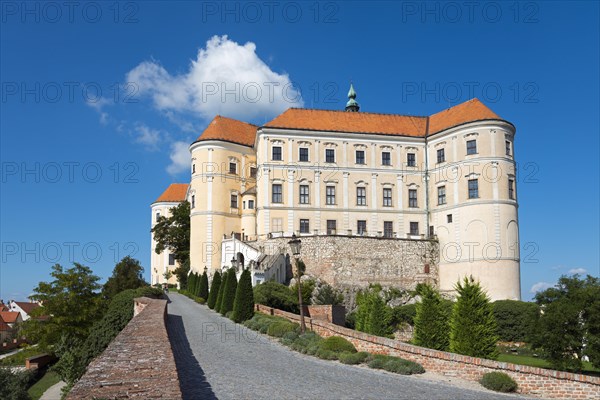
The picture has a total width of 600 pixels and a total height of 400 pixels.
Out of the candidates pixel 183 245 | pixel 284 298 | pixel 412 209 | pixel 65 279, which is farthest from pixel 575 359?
pixel 183 245

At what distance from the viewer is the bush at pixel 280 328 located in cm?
2084

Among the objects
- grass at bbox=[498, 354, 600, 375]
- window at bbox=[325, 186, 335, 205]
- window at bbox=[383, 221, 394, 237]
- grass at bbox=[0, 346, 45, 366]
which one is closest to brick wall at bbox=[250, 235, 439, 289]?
window at bbox=[383, 221, 394, 237]

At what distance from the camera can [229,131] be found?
51.5 metres

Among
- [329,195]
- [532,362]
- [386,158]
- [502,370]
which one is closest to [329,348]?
[502,370]

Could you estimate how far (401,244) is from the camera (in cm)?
4712

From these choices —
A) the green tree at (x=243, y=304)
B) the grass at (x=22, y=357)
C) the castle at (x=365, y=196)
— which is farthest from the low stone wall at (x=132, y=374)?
the grass at (x=22, y=357)

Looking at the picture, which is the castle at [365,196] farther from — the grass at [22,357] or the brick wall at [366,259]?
the grass at [22,357]

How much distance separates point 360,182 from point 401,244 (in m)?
6.63

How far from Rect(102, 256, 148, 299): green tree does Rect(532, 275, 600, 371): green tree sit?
1360 inches

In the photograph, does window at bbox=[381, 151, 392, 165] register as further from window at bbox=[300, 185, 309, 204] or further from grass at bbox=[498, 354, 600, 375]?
grass at bbox=[498, 354, 600, 375]

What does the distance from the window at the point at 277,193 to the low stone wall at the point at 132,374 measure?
3604cm

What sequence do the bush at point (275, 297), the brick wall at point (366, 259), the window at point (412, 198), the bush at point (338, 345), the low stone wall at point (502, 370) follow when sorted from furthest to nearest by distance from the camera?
the window at point (412, 198), the brick wall at point (366, 259), the bush at point (275, 297), the bush at point (338, 345), the low stone wall at point (502, 370)

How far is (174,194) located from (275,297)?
160 ft

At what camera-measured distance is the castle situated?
148 ft
